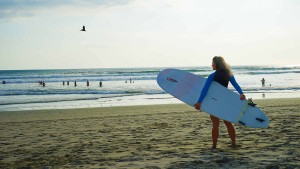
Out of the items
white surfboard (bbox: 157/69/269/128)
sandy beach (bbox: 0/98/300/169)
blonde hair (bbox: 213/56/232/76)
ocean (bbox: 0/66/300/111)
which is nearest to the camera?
sandy beach (bbox: 0/98/300/169)

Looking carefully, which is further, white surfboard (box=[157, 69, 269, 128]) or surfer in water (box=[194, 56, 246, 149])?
white surfboard (box=[157, 69, 269, 128])

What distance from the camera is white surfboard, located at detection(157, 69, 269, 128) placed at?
5.98 m

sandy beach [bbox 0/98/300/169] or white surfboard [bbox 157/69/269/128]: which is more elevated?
white surfboard [bbox 157/69/269/128]

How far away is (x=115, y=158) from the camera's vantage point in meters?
5.27

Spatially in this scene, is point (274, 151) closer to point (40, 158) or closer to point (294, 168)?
point (294, 168)

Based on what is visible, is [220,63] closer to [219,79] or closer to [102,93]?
[219,79]

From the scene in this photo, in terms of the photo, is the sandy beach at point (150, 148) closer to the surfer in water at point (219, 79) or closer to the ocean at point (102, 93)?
the surfer in water at point (219, 79)

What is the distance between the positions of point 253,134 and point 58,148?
3934 mm

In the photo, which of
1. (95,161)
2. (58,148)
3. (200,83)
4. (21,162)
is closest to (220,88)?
(200,83)

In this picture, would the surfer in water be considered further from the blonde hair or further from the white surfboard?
the white surfboard

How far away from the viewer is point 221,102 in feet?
20.6

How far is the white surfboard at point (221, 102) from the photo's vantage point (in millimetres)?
5977

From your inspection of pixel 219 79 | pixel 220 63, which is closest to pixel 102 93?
pixel 219 79

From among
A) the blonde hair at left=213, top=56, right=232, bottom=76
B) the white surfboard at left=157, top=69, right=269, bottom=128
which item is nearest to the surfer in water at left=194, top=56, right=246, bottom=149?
the blonde hair at left=213, top=56, right=232, bottom=76
